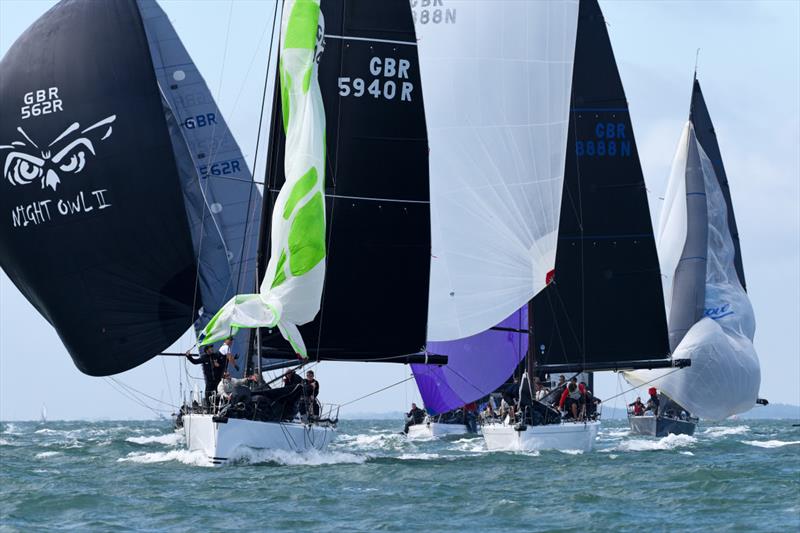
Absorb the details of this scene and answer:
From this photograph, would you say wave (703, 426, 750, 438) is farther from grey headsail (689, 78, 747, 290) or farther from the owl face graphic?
the owl face graphic

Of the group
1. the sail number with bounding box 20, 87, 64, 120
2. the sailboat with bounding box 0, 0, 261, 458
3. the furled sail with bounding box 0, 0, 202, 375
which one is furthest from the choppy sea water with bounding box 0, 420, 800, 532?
the sail number with bounding box 20, 87, 64, 120

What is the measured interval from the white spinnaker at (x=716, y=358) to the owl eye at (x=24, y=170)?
16.5m

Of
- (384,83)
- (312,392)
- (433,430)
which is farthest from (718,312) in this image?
(312,392)

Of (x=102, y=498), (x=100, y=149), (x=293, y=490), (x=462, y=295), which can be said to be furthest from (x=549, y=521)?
(x=100, y=149)

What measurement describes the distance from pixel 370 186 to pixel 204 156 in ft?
35.6

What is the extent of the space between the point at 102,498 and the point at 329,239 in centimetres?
746

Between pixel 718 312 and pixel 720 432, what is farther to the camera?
pixel 720 432

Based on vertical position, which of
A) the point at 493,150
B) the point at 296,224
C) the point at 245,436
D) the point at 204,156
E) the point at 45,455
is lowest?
the point at 45,455

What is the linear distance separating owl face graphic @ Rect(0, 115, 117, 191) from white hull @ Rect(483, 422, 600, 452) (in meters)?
9.95

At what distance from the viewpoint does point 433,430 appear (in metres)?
43.5

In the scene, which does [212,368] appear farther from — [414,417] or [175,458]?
[414,417]

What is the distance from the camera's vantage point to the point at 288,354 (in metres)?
25.3

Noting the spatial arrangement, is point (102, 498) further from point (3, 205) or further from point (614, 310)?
point (614, 310)

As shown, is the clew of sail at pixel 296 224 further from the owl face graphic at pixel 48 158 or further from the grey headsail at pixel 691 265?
the grey headsail at pixel 691 265
